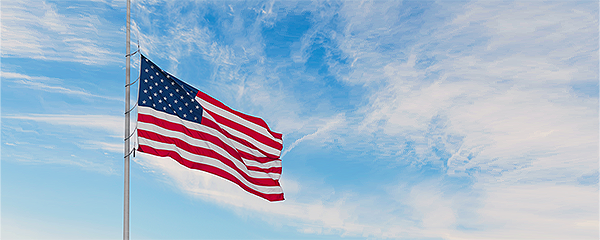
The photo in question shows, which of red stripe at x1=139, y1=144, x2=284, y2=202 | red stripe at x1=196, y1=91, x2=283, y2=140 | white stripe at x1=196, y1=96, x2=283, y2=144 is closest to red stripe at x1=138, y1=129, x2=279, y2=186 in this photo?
red stripe at x1=139, y1=144, x2=284, y2=202

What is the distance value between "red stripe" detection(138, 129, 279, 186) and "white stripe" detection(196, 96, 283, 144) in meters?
1.49

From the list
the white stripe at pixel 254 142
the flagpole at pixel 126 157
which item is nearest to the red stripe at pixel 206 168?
the flagpole at pixel 126 157

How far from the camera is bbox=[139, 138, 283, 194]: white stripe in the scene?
15.0 meters

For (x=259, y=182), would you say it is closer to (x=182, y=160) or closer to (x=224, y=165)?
(x=224, y=165)

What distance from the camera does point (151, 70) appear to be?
616 inches

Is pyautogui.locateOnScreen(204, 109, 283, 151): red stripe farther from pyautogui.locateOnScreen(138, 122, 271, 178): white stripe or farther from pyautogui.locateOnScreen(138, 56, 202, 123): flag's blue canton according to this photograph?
pyautogui.locateOnScreen(138, 122, 271, 178): white stripe

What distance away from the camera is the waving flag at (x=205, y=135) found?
602 inches

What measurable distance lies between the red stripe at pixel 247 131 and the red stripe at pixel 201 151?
1263mm

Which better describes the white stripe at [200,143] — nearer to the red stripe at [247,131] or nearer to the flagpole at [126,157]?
the flagpole at [126,157]

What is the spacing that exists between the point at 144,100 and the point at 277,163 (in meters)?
5.71

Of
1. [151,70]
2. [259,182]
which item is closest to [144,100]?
[151,70]

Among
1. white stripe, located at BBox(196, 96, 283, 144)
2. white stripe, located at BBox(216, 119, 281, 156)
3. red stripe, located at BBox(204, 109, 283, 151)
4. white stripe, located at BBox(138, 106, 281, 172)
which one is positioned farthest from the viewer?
white stripe, located at BBox(216, 119, 281, 156)

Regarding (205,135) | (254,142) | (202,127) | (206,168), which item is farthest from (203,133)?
(254,142)

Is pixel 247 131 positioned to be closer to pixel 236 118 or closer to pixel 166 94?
pixel 236 118
